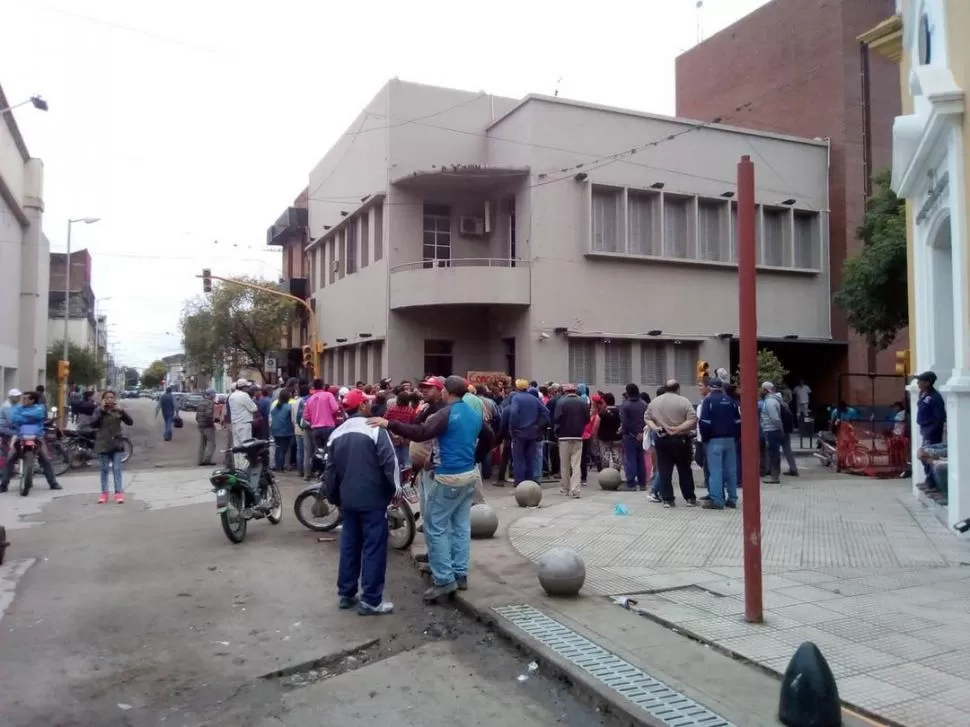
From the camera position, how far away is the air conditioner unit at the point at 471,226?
2700 cm

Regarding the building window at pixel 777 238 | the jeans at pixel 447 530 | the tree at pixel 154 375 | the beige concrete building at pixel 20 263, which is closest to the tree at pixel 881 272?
the building window at pixel 777 238

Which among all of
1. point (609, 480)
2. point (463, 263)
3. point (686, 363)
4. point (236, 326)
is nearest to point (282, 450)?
point (609, 480)

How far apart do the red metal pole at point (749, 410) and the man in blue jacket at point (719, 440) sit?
5.35 metres

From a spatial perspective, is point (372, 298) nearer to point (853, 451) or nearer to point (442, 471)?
point (853, 451)

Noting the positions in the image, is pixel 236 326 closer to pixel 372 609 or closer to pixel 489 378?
pixel 489 378

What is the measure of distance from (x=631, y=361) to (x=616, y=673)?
21153 mm

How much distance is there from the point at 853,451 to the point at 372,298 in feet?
54.8

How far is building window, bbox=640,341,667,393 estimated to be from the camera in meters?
26.0

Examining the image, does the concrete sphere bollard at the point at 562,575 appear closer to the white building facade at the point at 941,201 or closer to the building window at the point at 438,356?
the white building facade at the point at 941,201

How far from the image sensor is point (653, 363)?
26.2 m

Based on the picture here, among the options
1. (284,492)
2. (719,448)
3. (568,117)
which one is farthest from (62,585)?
(568,117)

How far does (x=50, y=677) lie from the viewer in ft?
17.2

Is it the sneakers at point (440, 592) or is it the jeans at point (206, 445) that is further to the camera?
the jeans at point (206, 445)

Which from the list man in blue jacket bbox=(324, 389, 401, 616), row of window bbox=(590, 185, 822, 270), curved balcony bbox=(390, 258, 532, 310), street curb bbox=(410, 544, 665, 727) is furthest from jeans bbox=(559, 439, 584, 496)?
row of window bbox=(590, 185, 822, 270)
